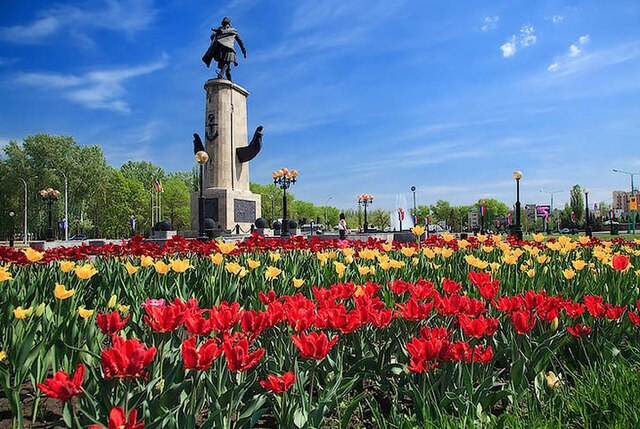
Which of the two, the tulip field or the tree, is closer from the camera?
the tulip field

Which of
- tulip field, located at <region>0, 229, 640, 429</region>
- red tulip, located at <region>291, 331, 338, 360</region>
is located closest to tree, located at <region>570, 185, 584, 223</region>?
tulip field, located at <region>0, 229, 640, 429</region>

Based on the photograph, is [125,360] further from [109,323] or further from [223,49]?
[223,49]

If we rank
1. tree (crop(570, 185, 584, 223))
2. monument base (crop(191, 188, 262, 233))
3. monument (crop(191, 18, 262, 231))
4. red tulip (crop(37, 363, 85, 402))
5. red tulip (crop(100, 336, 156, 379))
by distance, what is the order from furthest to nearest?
1. tree (crop(570, 185, 584, 223))
2. monument (crop(191, 18, 262, 231))
3. monument base (crop(191, 188, 262, 233))
4. red tulip (crop(100, 336, 156, 379))
5. red tulip (crop(37, 363, 85, 402))

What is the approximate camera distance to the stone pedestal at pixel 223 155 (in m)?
24.7

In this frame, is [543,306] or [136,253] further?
[136,253]

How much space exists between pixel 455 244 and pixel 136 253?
5.26 m

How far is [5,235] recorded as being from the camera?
215 ft

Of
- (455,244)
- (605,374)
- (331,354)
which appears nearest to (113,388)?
(331,354)

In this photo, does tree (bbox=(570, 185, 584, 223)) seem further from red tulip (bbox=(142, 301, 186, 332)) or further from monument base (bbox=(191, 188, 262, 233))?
red tulip (bbox=(142, 301, 186, 332))

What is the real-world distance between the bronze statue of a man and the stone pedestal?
66.7 inches

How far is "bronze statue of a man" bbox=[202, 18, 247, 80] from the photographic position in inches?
1064

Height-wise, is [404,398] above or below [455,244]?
below

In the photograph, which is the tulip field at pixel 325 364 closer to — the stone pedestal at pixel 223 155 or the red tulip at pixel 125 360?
the red tulip at pixel 125 360

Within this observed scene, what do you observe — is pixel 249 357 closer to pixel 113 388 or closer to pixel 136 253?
pixel 113 388
